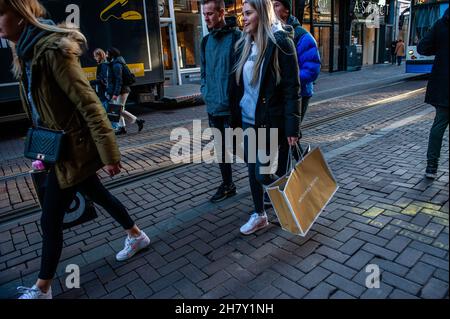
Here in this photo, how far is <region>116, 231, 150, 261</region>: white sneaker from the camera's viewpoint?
291cm

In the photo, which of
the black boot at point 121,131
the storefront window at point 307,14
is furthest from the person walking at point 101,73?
the storefront window at point 307,14

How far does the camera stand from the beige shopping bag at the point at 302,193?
264 centimetres

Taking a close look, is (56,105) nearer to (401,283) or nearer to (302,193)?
(302,193)

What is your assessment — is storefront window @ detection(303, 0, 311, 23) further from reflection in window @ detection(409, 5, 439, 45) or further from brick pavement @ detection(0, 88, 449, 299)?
brick pavement @ detection(0, 88, 449, 299)

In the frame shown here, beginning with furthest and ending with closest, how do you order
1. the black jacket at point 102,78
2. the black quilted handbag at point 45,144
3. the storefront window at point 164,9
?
the storefront window at point 164,9 → the black jacket at point 102,78 → the black quilted handbag at point 45,144

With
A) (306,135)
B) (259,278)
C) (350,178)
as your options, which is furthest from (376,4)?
(259,278)

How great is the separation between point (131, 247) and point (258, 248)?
1.07m

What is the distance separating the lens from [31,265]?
296cm

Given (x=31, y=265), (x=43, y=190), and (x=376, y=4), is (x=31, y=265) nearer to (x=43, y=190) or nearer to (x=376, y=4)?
(x=43, y=190)

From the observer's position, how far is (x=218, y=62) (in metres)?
3.36

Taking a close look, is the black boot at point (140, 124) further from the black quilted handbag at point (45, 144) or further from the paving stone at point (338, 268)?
the paving stone at point (338, 268)

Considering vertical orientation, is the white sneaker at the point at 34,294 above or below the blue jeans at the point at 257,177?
below

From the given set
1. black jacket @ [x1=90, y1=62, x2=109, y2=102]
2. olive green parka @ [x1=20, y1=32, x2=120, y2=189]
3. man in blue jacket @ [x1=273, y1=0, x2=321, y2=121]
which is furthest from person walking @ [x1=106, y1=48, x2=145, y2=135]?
olive green parka @ [x1=20, y1=32, x2=120, y2=189]

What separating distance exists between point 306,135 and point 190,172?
2669mm
